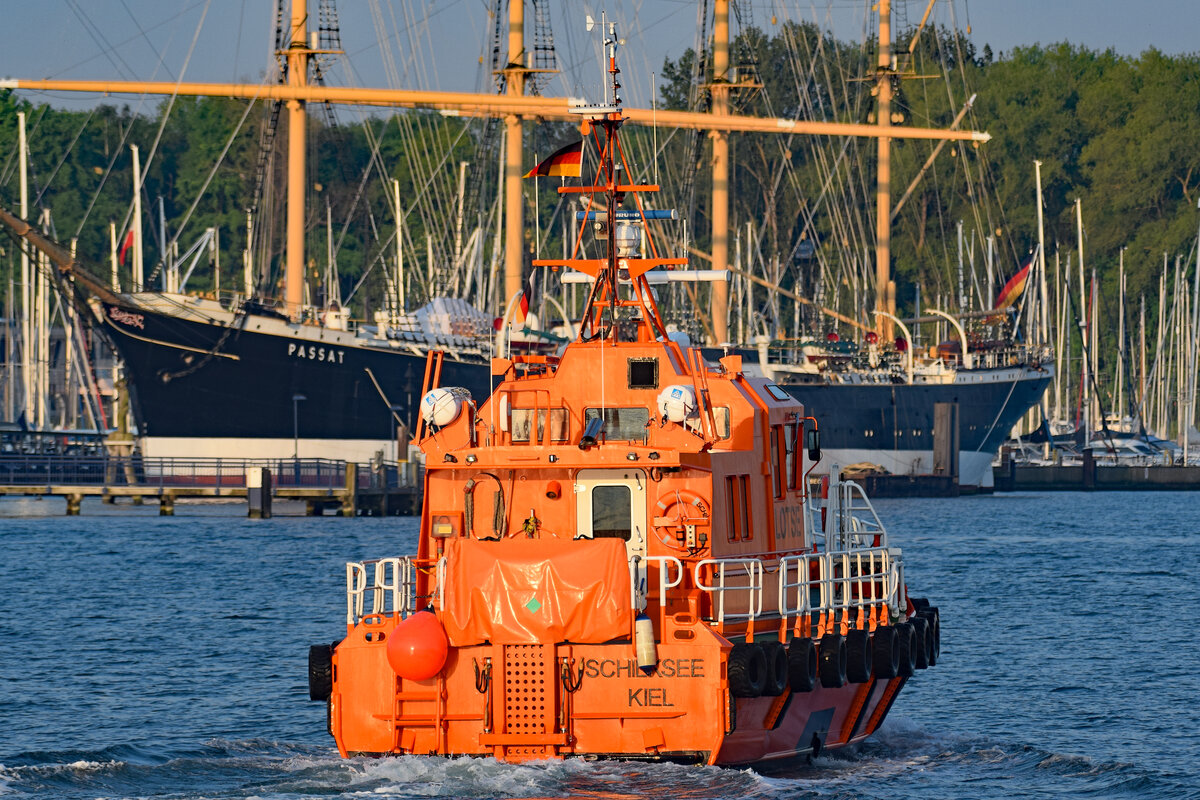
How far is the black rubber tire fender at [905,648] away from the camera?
2166 centimetres

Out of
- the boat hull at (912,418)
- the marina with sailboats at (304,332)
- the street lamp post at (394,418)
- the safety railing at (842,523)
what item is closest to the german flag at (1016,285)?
the boat hull at (912,418)

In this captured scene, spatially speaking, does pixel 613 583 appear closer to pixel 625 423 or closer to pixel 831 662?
pixel 625 423

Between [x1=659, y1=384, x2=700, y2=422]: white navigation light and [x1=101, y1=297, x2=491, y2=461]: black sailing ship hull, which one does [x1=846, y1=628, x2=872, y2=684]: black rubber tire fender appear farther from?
[x1=101, y1=297, x2=491, y2=461]: black sailing ship hull

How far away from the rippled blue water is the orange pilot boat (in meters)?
0.44

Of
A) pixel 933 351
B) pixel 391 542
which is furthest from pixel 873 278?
pixel 391 542

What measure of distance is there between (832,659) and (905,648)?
2.47 metres

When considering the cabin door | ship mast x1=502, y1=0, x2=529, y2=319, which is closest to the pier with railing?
ship mast x1=502, y1=0, x2=529, y2=319

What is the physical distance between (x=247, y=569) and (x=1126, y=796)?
30540mm

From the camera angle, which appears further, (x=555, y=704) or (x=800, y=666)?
(x=800, y=666)

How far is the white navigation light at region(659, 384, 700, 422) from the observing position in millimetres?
19016

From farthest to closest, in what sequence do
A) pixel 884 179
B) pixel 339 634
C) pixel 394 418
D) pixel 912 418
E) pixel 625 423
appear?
pixel 884 179 → pixel 912 418 → pixel 394 418 → pixel 339 634 → pixel 625 423

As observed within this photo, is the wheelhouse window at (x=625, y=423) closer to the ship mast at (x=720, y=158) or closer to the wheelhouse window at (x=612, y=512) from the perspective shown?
the wheelhouse window at (x=612, y=512)

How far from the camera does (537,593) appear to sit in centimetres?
1811

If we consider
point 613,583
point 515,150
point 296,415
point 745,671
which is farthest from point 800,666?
point 296,415
